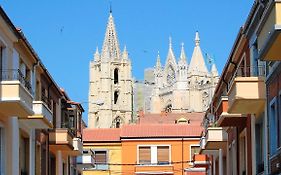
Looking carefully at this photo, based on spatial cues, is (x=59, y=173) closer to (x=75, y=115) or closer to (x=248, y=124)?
(x=75, y=115)

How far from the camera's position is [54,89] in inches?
1646

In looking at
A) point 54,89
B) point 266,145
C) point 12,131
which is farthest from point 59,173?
point 266,145

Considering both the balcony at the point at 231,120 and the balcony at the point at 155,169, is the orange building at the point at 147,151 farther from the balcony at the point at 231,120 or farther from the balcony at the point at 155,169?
the balcony at the point at 231,120

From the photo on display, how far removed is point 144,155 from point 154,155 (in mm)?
752

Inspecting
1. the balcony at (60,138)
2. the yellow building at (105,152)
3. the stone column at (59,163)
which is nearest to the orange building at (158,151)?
the yellow building at (105,152)

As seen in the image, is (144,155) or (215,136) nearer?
(215,136)

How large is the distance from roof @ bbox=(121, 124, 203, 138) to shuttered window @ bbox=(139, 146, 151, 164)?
93 cm

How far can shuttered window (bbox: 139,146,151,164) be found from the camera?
208ft

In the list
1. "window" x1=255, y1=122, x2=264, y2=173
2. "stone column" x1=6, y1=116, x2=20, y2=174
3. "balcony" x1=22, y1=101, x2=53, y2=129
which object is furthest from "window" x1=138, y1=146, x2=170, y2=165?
"stone column" x1=6, y1=116, x2=20, y2=174

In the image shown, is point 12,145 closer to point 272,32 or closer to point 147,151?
A: point 272,32

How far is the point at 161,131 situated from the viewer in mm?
63906

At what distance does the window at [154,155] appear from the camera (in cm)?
6338

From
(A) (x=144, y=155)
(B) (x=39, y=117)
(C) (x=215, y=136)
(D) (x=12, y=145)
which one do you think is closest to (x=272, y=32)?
(D) (x=12, y=145)

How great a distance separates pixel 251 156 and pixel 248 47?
4.00 meters
